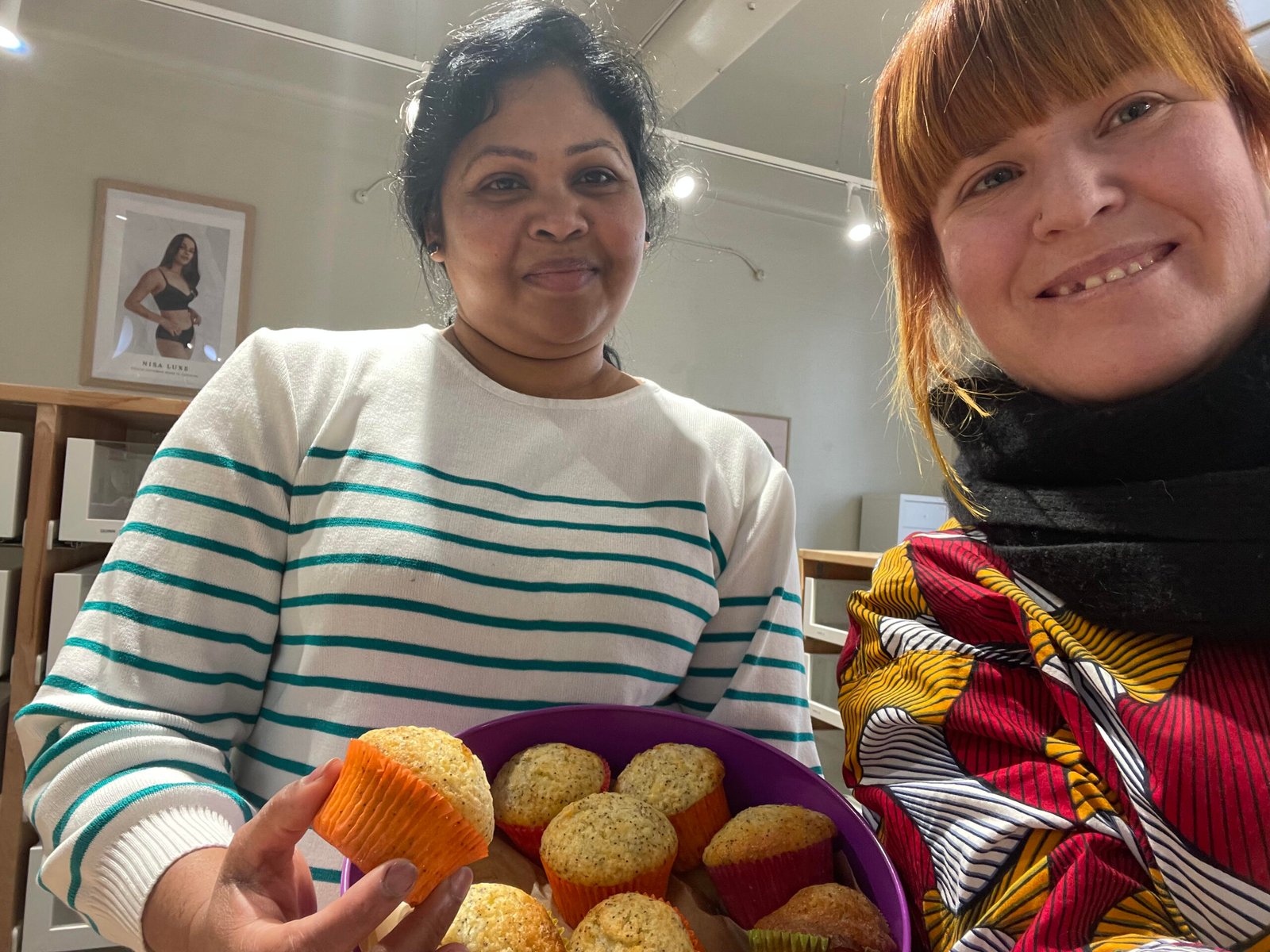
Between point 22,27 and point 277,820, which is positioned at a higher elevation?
point 22,27

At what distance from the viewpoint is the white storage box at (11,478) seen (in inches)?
70.2

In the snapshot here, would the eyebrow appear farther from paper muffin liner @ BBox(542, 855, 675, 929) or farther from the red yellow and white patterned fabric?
paper muffin liner @ BBox(542, 855, 675, 929)

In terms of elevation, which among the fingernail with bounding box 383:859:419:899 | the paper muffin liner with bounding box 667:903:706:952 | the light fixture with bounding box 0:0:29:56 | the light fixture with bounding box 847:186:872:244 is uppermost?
the light fixture with bounding box 847:186:872:244

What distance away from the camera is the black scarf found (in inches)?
23.3

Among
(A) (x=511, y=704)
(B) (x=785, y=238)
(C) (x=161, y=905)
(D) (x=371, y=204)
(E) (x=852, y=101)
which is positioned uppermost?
(E) (x=852, y=101)

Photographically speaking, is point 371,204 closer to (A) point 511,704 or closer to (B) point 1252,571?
(A) point 511,704

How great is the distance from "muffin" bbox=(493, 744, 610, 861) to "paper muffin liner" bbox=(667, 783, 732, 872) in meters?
0.09

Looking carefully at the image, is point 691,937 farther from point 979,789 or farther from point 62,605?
point 62,605

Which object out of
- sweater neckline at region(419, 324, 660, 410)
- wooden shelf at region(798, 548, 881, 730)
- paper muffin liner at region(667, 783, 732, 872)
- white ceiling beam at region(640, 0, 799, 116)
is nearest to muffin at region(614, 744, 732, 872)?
paper muffin liner at region(667, 783, 732, 872)

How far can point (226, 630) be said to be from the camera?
864 mm

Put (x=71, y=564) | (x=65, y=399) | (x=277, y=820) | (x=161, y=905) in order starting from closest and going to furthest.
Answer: (x=277, y=820) → (x=161, y=905) → (x=65, y=399) → (x=71, y=564)

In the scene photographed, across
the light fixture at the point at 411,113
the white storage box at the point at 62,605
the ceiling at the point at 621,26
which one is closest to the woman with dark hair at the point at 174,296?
the ceiling at the point at 621,26

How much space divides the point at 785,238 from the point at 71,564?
4.06 m

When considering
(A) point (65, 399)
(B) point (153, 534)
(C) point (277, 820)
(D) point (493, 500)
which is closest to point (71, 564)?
(A) point (65, 399)
